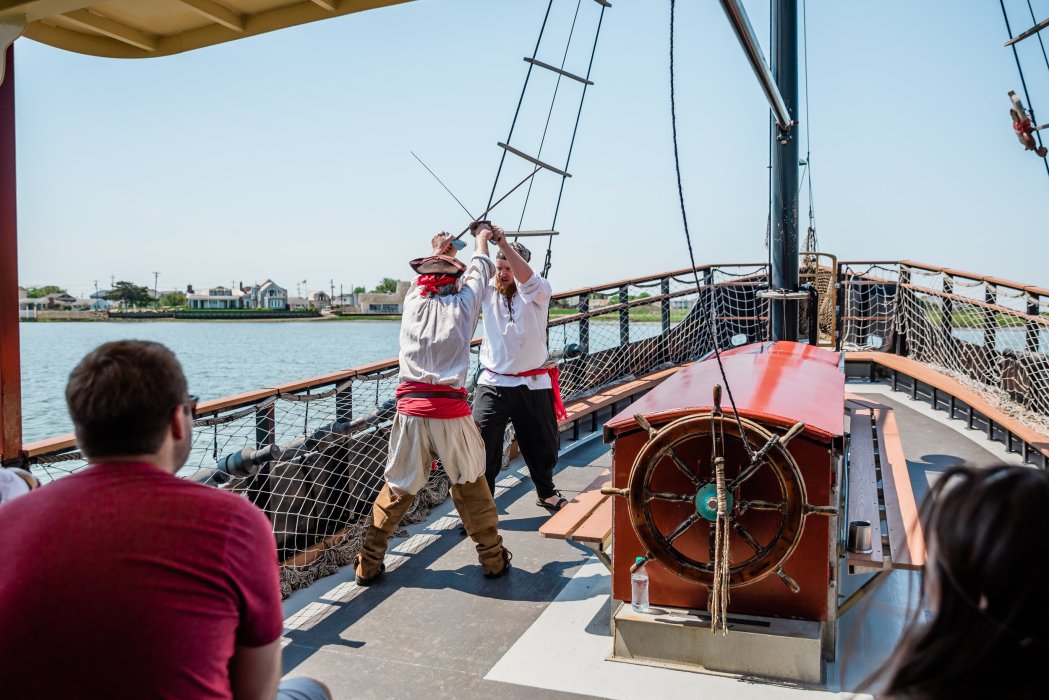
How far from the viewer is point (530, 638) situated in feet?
11.0

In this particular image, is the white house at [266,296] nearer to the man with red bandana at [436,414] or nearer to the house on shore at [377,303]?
the house on shore at [377,303]

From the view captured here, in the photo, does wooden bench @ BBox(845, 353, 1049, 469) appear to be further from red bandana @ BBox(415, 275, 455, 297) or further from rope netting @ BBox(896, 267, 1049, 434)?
red bandana @ BBox(415, 275, 455, 297)

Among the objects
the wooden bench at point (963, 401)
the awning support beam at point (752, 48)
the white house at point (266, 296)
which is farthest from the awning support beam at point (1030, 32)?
the white house at point (266, 296)

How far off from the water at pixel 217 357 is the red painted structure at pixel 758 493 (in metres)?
1.64

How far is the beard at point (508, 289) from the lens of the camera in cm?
474

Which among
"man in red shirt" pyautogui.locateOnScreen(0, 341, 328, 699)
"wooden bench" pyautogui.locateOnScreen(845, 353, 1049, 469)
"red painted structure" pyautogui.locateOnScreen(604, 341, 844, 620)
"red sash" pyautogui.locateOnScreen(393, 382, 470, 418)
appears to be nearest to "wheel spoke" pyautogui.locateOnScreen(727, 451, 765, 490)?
"red painted structure" pyautogui.locateOnScreen(604, 341, 844, 620)

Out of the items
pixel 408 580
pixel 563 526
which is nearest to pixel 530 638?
pixel 563 526

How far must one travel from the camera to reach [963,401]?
7.23m

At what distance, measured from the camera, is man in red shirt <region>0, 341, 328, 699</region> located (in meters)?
1.36

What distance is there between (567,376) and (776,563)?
15.2 ft

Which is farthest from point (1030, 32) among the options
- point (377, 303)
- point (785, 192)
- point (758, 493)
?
point (377, 303)

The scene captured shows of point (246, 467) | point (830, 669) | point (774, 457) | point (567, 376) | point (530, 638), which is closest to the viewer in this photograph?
point (774, 457)

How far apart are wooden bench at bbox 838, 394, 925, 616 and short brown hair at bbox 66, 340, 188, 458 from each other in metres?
1.69

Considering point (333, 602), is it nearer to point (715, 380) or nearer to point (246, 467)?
point (246, 467)
